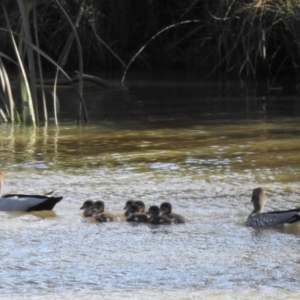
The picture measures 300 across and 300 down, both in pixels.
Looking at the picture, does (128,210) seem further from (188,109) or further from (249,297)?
(188,109)

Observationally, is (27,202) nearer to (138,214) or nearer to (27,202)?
(27,202)

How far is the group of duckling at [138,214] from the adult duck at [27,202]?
12.5 inches

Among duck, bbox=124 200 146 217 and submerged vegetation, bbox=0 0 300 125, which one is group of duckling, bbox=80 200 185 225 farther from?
submerged vegetation, bbox=0 0 300 125

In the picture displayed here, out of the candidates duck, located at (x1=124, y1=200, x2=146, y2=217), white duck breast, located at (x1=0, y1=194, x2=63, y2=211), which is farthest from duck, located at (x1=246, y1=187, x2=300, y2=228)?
white duck breast, located at (x1=0, y1=194, x2=63, y2=211)

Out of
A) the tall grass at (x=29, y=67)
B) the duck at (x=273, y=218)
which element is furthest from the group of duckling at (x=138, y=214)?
the tall grass at (x=29, y=67)

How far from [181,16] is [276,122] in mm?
7474

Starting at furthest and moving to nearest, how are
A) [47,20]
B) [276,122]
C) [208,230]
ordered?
1. [47,20]
2. [276,122]
3. [208,230]

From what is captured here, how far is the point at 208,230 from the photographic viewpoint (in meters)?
6.58

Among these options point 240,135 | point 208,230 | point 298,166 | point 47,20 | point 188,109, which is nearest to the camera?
point 208,230

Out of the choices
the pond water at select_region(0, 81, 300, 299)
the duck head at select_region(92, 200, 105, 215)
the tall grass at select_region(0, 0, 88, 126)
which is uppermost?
the tall grass at select_region(0, 0, 88, 126)

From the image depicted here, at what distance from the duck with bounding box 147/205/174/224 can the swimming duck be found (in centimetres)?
40

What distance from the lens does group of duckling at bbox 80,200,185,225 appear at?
675 cm

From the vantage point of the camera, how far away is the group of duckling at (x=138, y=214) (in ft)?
22.1

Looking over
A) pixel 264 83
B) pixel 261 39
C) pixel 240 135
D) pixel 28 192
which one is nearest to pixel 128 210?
pixel 28 192
